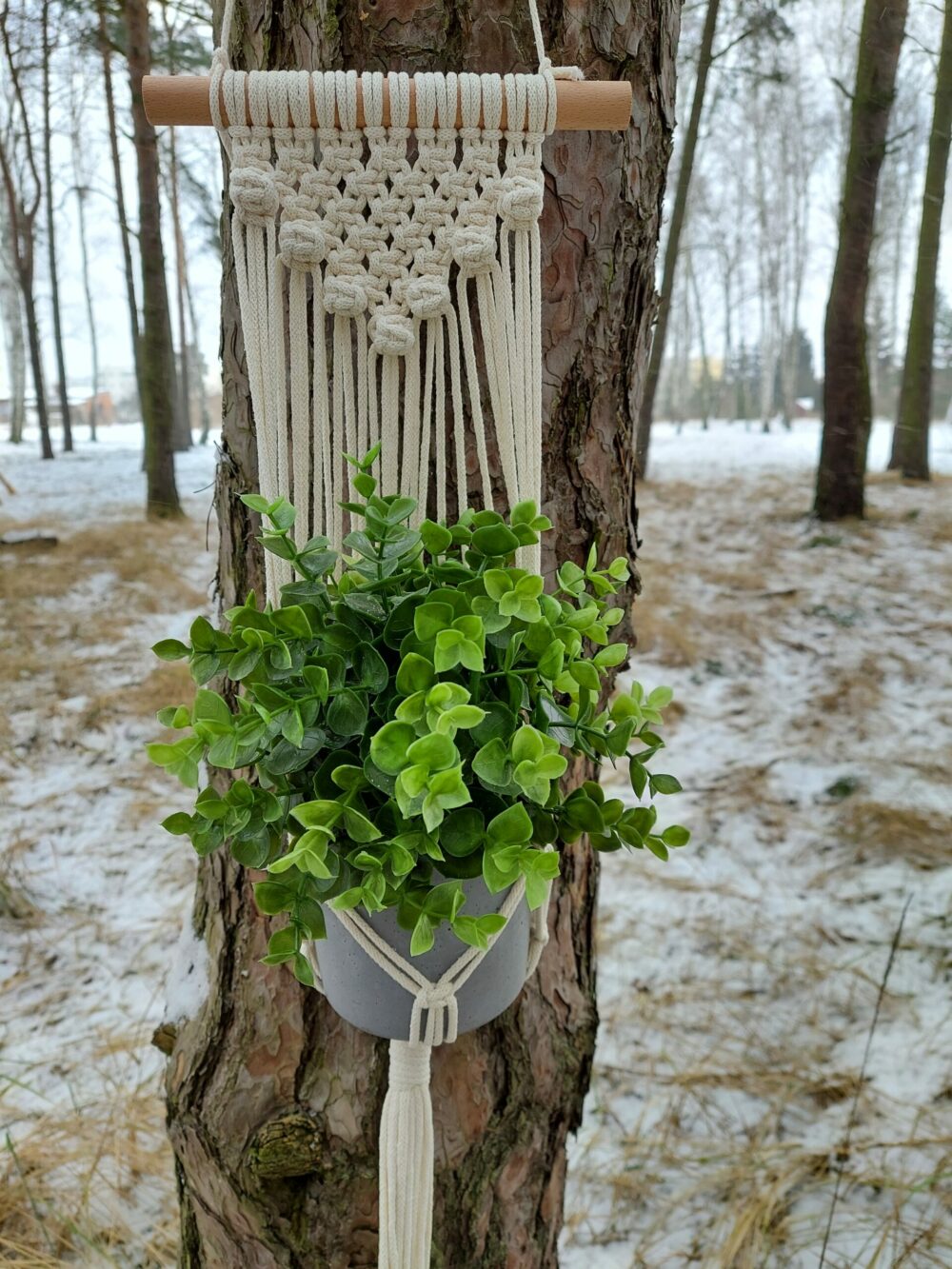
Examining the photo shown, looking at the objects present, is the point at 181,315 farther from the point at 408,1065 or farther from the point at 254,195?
the point at 408,1065

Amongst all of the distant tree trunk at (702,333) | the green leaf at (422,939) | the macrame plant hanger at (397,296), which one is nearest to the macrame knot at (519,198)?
the macrame plant hanger at (397,296)

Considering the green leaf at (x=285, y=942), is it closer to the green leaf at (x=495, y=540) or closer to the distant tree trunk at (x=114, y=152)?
the green leaf at (x=495, y=540)

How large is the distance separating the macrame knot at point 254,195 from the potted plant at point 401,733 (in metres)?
0.28

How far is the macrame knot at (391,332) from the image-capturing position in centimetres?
82

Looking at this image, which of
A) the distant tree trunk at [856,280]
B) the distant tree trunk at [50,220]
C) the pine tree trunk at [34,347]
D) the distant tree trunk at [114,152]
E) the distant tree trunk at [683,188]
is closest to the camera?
the distant tree trunk at [856,280]

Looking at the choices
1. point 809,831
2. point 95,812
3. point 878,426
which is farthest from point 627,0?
point 878,426

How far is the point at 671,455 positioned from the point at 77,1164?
8.05 m

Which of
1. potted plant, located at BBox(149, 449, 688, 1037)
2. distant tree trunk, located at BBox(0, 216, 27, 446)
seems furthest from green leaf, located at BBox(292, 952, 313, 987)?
distant tree trunk, located at BBox(0, 216, 27, 446)

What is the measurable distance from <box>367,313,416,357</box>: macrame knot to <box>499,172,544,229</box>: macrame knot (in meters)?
0.13

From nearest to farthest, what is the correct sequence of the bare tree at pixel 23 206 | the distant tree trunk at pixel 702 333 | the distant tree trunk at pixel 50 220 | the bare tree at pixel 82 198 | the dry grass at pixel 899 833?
the dry grass at pixel 899 833
the distant tree trunk at pixel 50 220
the bare tree at pixel 23 206
the bare tree at pixel 82 198
the distant tree trunk at pixel 702 333

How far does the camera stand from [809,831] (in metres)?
2.39

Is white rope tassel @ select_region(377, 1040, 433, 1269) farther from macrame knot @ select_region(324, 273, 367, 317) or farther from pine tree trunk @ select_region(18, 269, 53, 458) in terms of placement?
pine tree trunk @ select_region(18, 269, 53, 458)

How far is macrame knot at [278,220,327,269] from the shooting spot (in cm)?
79

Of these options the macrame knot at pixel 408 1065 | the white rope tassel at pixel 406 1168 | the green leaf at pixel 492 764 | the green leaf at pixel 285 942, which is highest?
the green leaf at pixel 492 764
